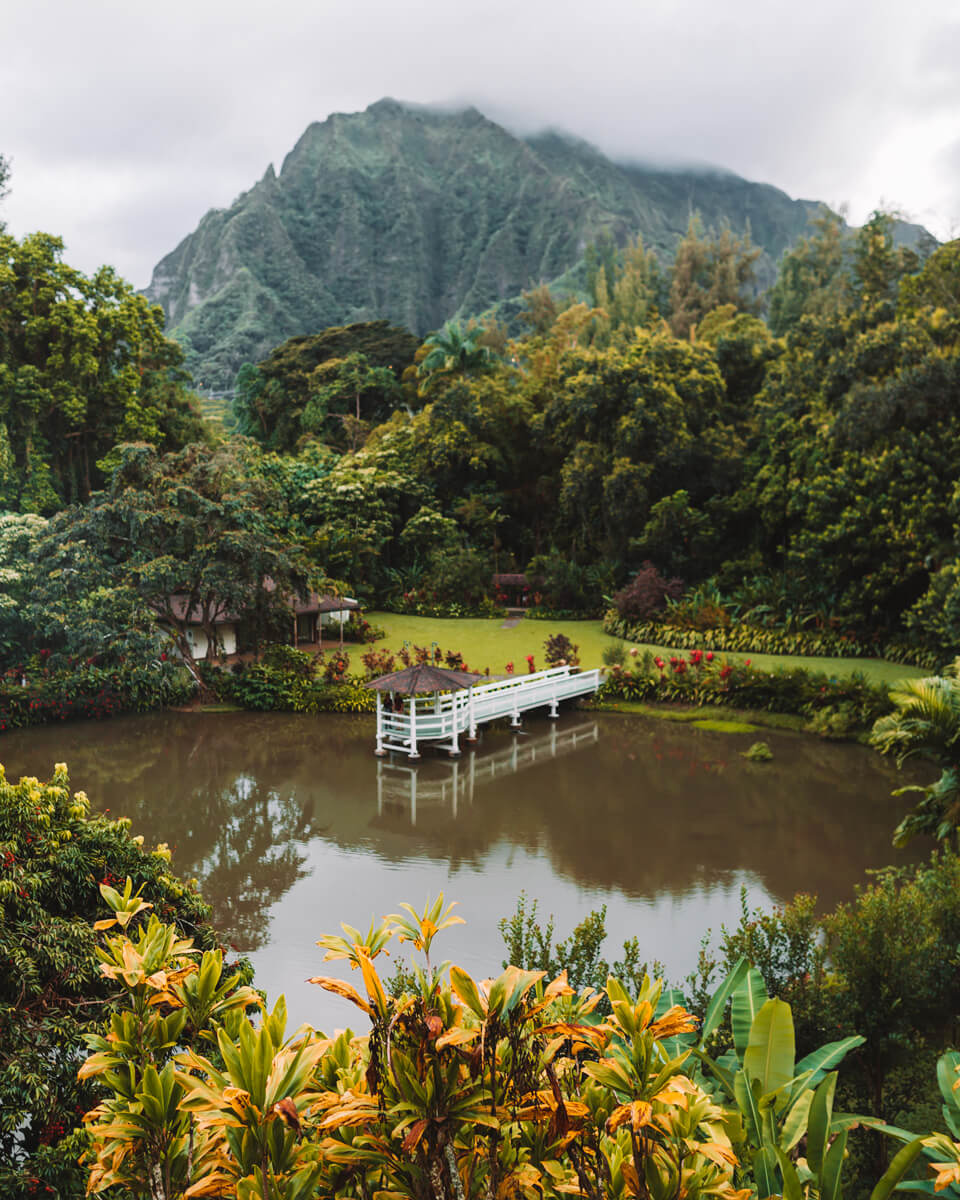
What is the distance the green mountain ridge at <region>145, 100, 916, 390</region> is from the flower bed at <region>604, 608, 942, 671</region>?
47.9m

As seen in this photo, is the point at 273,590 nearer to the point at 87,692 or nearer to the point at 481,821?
the point at 87,692

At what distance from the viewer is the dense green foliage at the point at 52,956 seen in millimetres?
3434

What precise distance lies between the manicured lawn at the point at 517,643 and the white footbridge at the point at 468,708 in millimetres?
2385

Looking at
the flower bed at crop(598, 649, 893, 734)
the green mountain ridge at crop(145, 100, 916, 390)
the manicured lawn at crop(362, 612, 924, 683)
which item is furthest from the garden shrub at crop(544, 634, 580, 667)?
the green mountain ridge at crop(145, 100, 916, 390)

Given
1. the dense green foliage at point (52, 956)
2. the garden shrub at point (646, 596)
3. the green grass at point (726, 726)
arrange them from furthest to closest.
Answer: the garden shrub at point (646, 596) → the green grass at point (726, 726) → the dense green foliage at point (52, 956)

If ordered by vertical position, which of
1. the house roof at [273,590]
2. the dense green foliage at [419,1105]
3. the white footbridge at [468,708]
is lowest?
the white footbridge at [468,708]

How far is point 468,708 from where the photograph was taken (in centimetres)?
1452

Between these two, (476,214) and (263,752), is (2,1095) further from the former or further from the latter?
(476,214)

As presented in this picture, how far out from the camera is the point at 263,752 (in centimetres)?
1448

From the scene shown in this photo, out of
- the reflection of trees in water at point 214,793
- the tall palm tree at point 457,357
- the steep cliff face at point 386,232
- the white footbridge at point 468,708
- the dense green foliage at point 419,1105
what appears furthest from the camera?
the steep cliff face at point 386,232

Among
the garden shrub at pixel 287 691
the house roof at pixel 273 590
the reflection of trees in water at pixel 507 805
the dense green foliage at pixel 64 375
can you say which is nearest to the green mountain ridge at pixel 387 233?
the dense green foliage at pixel 64 375

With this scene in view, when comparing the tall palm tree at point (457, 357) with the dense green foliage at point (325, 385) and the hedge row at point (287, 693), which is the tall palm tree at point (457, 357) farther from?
the hedge row at point (287, 693)

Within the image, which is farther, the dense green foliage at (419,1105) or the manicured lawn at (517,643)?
the manicured lawn at (517,643)

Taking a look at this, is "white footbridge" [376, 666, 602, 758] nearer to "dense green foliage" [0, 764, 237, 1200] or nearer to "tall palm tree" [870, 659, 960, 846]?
"tall palm tree" [870, 659, 960, 846]
